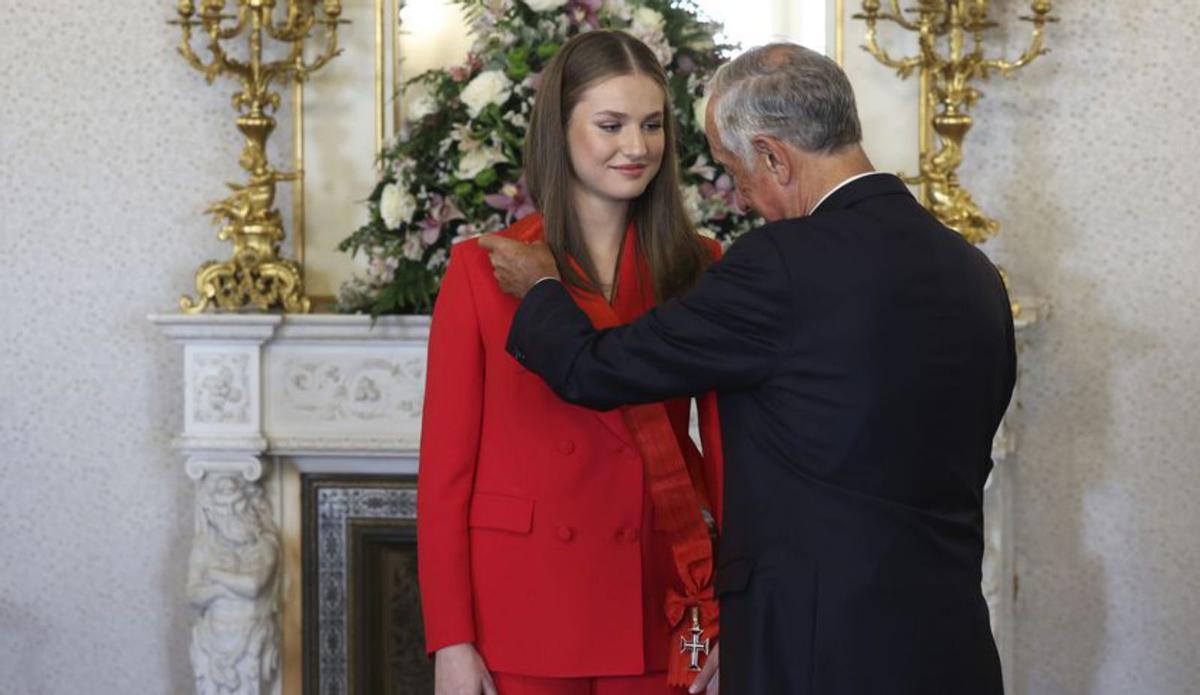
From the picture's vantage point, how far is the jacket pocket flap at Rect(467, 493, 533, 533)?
8.09 ft

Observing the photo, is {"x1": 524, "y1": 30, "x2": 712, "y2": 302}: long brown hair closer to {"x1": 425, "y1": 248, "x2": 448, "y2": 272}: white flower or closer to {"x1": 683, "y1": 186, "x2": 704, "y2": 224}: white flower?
{"x1": 683, "y1": 186, "x2": 704, "y2": 224}: white flower

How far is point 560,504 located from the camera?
2469mm

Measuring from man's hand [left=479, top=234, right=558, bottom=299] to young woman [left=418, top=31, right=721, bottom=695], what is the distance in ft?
0.19

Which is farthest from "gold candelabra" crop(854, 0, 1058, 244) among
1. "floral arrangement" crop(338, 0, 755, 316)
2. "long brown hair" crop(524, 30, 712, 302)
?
"long brown hair" crop(524, 30, 712, 302)

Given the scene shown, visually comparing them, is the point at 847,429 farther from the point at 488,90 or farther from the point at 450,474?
the point at 488,90

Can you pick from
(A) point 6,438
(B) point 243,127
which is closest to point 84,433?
(A) point 6,438

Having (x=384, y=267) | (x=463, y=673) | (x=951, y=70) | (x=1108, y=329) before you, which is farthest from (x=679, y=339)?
(x=1108, y=329)

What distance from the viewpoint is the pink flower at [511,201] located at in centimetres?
381

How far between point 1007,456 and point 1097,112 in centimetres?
94

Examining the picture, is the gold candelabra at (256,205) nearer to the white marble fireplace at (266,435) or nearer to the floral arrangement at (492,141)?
the white marble fireplace at (266,435)

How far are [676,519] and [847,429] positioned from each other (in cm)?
45

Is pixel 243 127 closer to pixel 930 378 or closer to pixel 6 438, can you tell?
pixel 6 438

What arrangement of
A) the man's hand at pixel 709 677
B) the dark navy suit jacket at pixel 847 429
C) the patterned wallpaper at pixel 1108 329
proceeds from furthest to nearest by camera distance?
the patterned wallpaper at pixel 1108 329
the man's hand at pixel 709 677
the dark navy suit jacket at pixel 847 429

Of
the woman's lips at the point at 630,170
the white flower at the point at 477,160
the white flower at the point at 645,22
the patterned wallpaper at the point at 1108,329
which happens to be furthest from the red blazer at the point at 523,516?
the patterned wallpaper at the point at 1108,329
